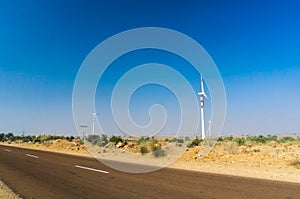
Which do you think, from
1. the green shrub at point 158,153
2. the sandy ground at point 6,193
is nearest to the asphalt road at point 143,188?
the sandy ground at point 6,193

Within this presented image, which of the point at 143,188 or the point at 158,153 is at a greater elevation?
the point at 158,153

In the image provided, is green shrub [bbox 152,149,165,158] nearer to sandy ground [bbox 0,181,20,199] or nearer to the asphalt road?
the asphalt road

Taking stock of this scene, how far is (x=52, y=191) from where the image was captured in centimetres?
877

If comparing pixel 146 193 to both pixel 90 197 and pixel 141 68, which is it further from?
pixel 141 68

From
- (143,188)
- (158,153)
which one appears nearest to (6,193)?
(143,188)

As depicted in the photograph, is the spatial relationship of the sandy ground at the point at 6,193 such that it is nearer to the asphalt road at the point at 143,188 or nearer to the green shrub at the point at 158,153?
the asphalt road at the point at 143,188

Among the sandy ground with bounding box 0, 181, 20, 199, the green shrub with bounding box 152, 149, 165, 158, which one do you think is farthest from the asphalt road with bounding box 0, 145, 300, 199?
the green shrub with bounding box 152, 149, 165, 158

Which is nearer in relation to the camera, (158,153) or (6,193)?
(6,193)

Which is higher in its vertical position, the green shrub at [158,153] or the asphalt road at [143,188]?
the green shrub at [158,153]

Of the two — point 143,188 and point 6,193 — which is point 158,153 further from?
point 6,193

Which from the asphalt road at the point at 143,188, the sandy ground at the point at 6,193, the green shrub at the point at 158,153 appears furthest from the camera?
the green shrub at the point at 158,153

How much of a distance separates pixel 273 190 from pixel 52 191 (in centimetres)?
691

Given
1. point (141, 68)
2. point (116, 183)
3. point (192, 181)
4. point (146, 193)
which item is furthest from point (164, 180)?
point (141, 68)

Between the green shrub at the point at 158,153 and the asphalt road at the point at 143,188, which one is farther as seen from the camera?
the green shrub at the point at 158,153
